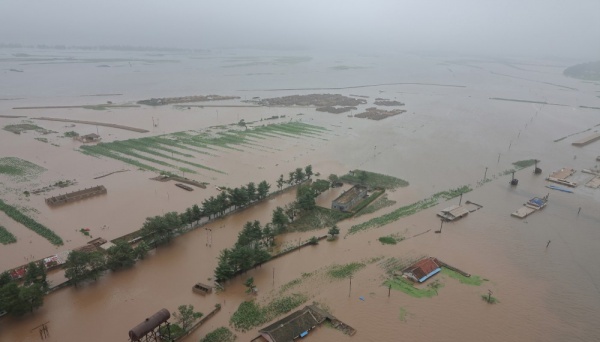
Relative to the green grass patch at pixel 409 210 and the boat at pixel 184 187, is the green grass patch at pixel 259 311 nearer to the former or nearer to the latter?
the green grass patch at pixel 409 210

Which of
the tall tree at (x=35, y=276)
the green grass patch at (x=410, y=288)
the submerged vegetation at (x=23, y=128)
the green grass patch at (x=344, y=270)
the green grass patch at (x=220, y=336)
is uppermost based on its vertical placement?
the tall tree at (x=35, y=276)

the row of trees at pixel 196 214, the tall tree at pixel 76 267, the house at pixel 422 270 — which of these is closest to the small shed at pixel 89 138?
the row of trees at pixel 196 214

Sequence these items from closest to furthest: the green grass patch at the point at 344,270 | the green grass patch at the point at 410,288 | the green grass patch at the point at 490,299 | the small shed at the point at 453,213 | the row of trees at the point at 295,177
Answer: the green grass patch at the point at 490,299, the green grass patch at the point at 410,288, the green grass patch at the point at 344,270, the small shed at the point at 453,213, the row of trees at the point at 295,177

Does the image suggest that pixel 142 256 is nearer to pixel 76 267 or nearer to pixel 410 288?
pixel 76 267

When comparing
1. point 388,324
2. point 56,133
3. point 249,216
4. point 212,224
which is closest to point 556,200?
point 388,324

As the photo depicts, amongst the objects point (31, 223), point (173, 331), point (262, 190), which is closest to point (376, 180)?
point (262, 190)

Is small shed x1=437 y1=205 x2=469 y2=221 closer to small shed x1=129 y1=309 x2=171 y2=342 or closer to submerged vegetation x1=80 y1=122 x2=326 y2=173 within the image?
submerged vegetation x1=80 y1=122 x2=326 y2=173
